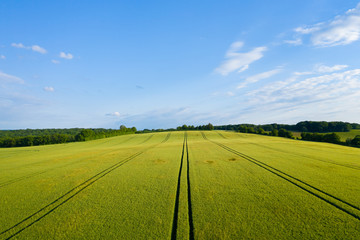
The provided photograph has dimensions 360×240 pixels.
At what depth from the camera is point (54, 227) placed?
663 cm

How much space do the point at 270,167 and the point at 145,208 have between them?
13.0 meters

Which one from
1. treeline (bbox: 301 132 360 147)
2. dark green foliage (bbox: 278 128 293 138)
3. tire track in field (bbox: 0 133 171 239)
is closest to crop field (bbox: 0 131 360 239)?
tire track in field (bbox: 0 133 171 239)

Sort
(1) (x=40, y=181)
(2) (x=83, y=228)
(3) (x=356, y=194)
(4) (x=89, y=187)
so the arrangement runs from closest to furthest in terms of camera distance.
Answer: (2) (x=83, y=228)
(3) (x=356, y=194)
(4) (x=89, y=187)
(1) (x=40, y=181)

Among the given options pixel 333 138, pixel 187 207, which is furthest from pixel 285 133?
pixel 187 207

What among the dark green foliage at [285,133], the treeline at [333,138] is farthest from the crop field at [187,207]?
the dark green foliage at [285,133]

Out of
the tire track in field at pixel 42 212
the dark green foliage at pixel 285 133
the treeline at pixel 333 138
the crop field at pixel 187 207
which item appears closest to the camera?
the crop field at pixel 187 207

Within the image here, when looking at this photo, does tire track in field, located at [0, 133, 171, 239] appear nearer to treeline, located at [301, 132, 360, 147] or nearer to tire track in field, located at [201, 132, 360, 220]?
tire track in field, located at [201, 132, 360, 220]

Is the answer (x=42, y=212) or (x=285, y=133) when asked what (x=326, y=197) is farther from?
(x=285, y=133)

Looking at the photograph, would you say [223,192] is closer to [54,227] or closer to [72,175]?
[54,227]

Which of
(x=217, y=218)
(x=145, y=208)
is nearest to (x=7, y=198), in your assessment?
(x=145, y=208)

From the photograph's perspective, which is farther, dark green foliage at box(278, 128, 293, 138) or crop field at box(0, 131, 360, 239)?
dark green foliage at box(278, 128, 293, 138)

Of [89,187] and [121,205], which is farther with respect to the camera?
[89,187]

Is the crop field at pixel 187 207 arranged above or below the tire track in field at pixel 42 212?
above

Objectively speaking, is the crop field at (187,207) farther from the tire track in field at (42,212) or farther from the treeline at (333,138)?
the treeline at (333,138)
